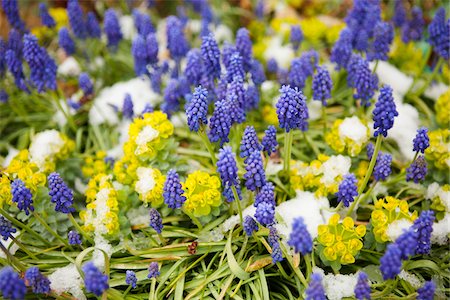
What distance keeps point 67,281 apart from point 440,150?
3.00 m

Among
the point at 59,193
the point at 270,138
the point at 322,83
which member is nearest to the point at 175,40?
the point at 322,83

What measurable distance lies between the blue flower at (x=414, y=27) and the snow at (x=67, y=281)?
4065 mm

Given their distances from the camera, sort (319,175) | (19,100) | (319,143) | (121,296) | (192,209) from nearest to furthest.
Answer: (121,296)
(192,209)
(319,175)
(319,143)
(19,100)

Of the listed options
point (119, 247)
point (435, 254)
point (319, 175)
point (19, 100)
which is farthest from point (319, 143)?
point (19, 100)

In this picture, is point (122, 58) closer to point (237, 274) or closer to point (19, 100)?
point (19, 100)

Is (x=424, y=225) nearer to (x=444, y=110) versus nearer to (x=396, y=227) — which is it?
(x=396, y=227)

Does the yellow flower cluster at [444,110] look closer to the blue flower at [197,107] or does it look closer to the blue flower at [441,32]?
the blue flower at [441,32]

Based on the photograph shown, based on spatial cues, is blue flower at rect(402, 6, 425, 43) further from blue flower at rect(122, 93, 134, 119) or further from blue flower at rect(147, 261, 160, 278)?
blue flower at rect(147, 261, 160, 278)

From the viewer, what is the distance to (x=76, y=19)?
4730 mm

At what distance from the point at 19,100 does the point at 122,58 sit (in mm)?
1262

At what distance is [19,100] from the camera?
5086 mm

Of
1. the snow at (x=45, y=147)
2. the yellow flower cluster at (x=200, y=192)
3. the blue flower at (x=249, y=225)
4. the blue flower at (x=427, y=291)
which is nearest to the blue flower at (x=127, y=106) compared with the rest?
the snow at (x=45, y=147)

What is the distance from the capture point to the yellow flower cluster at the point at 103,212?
11.1 ft

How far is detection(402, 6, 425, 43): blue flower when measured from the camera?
16.0 feet
